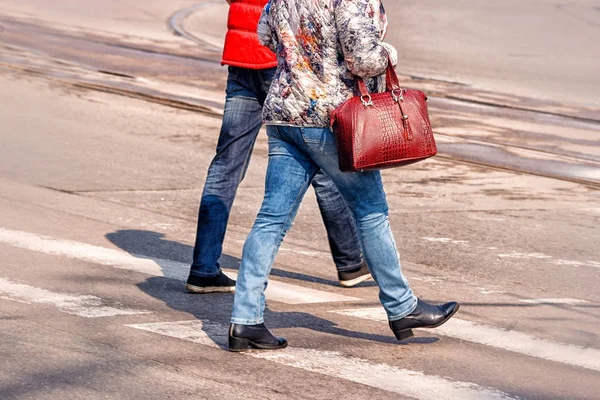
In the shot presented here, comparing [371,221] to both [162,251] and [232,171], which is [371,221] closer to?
[232,171]

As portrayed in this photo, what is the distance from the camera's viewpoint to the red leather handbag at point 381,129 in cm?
462

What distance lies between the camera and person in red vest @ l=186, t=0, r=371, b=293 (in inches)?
227

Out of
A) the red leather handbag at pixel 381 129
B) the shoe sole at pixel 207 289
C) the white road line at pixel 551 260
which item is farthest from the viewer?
the white road line at pixel 551 260

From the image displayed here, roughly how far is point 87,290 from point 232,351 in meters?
1.15

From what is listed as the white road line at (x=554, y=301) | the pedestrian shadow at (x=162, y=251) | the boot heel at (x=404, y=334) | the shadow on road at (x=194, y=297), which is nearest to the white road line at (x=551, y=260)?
the white road line at (x=554, y=301)

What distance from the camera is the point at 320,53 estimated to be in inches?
184

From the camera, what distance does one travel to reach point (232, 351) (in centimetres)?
493

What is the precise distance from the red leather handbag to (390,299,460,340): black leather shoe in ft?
2.38

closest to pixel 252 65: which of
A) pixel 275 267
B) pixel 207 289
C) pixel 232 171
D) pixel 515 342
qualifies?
pixel 232 171

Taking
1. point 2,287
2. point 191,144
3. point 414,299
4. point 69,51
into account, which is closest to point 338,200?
point 414,299

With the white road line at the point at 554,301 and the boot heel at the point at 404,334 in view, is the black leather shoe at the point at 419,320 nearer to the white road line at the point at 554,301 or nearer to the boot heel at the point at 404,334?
the boot heel at the point at 404,334

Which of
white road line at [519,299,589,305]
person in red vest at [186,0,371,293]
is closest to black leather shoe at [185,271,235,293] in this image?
person in red vest at [186,0,371,293]

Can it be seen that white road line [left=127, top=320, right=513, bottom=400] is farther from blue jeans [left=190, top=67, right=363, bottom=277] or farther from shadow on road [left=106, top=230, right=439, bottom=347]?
blue jeans [left=190, top=67, right=363, bottom=277]

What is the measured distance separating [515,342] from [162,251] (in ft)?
7.70
